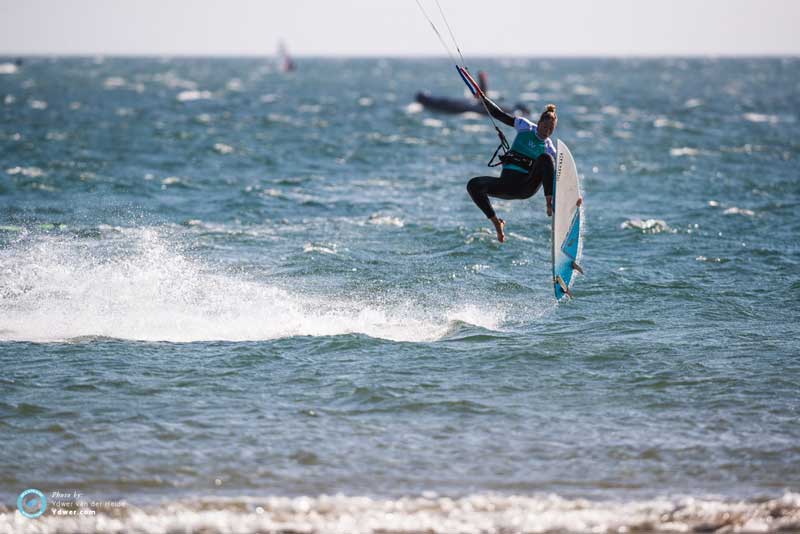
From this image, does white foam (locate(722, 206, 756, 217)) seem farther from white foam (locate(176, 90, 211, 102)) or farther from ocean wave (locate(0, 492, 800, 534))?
white foam (locate(176, 90, 211, 102))

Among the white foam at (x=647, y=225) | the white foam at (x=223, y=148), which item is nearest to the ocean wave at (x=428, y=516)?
the white foam at (x=647, y=225)

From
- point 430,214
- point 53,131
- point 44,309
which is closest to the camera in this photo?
point 44,309

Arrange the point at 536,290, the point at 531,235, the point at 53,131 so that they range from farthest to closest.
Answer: the point at 53,131 < the point at 531,235 < the point at 536,290

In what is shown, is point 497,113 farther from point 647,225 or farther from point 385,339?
point 647,225

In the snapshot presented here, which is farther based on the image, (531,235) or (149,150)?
A: (149,150)

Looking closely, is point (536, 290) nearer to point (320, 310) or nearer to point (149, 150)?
point (320, 310)

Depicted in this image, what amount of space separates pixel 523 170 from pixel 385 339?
9.89 feet

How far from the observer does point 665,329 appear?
47.1 feet

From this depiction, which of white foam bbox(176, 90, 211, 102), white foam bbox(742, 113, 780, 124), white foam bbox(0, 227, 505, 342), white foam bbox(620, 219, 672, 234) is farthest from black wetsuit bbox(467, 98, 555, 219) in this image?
white foam bbox(176, 90, 211, 102)

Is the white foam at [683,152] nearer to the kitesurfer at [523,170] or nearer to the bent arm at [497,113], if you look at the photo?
the kitesurfer at [523,170]

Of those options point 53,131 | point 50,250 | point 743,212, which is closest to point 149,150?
point 53,131

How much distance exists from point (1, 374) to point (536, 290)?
8.67m

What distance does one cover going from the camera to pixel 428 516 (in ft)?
28.0

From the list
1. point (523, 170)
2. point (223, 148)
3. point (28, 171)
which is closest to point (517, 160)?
point (523, 170)
